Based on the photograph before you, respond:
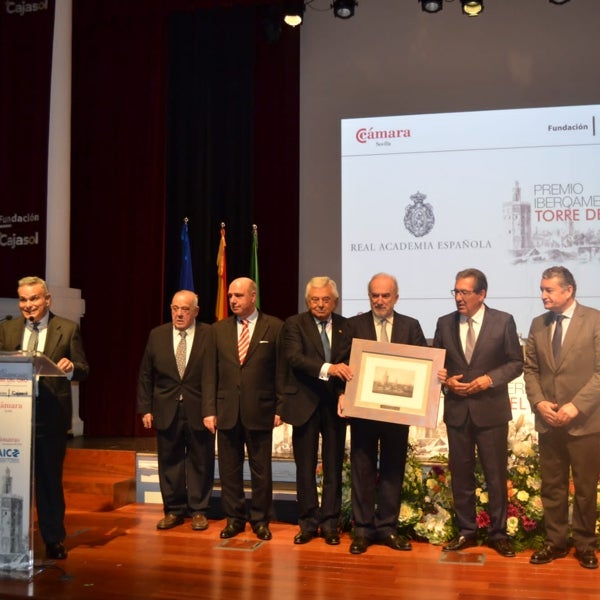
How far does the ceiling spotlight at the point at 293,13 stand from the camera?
6898 millimetres

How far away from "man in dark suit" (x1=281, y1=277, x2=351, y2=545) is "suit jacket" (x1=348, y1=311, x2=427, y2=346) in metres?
0.07

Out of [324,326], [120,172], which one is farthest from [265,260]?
[324,326]

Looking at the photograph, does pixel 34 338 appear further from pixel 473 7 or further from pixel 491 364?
pixel 473 7

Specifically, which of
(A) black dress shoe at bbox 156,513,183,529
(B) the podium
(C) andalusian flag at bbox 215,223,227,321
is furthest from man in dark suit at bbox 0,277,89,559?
(C) andalusian flag at bbox 215,223,227,321

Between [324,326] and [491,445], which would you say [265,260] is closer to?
[324,326]

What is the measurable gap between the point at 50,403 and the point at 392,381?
1.78 m

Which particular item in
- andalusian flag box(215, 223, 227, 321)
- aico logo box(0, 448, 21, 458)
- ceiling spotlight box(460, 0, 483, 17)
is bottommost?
aico logo box(0, 448, 21, 458)

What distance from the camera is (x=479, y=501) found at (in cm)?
480

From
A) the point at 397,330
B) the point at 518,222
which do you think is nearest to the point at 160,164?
the point at 518,222

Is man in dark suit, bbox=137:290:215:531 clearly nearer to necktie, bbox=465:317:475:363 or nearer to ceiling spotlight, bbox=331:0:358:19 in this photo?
necktie, bbox=465:317:475:363

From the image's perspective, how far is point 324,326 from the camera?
188 inches

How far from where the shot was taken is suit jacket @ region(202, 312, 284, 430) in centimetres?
488

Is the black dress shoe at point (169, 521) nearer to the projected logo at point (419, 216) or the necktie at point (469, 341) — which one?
the necktie at point (469, 341)

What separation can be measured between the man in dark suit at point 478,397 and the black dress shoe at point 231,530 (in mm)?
1204
